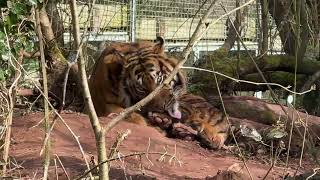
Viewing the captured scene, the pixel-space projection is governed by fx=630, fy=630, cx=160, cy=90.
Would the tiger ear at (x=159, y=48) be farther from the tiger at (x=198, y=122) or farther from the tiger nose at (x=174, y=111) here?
the tiger nose at (x=174, y=111)

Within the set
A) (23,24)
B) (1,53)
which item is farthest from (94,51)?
(1,53)

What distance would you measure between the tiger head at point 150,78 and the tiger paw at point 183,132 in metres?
0.18

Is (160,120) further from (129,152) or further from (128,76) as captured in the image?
(129,152)

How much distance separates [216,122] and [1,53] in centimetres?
292

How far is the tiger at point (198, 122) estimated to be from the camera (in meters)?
5.49

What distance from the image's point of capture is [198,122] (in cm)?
575

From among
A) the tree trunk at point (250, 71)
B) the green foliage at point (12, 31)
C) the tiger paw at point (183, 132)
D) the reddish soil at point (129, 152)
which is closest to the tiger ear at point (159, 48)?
the tiger paw at point (183, 132)

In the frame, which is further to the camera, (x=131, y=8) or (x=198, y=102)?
(x=131, y=8)

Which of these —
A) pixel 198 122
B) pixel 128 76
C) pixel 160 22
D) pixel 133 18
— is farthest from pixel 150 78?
pixel 160 22

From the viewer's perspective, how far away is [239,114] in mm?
6527

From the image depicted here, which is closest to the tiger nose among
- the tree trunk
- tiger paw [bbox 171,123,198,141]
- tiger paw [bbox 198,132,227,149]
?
tiger paw [bbox 171,123,198,141]

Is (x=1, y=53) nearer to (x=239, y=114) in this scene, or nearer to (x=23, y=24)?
(x=23, y=24)

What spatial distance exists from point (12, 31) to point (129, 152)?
4.24 feet

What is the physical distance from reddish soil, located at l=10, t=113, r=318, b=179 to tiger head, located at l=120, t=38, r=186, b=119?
37 cm
